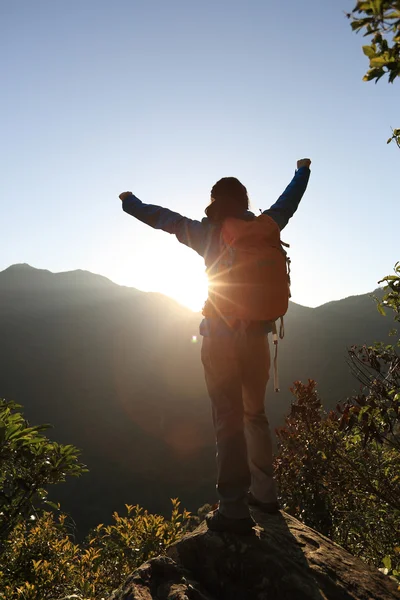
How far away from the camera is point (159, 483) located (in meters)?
60.8

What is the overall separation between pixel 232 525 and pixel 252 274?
1.83 m

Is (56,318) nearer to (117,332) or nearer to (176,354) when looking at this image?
(117,332)

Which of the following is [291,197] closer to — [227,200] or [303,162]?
[303,162]

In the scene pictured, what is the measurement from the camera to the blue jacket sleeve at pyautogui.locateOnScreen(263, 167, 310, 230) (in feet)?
11.7

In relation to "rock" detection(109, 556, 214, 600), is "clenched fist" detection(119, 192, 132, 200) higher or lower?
higher

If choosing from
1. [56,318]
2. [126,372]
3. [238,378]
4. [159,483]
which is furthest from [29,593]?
[56,318]

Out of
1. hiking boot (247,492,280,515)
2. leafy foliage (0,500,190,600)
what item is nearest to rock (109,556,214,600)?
hiking boot (247,492,280,515)

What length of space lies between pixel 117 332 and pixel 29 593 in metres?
107

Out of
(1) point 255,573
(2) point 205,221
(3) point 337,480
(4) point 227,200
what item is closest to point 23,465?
(1) point 255,573

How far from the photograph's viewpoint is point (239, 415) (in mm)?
3145

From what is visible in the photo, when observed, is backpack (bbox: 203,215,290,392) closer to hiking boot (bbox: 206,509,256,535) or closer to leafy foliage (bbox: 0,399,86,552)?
hiking boot (bbox: 206,509,256,535)

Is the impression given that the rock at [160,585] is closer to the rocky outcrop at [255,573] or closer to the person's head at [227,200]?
the rocky outcrop at [255,573]

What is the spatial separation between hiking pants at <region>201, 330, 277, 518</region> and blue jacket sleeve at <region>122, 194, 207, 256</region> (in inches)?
33.9

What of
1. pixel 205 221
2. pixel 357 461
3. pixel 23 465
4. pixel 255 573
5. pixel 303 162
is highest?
pixel 303 162
